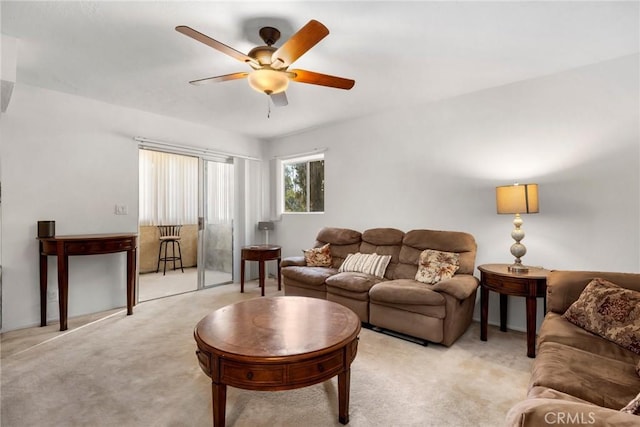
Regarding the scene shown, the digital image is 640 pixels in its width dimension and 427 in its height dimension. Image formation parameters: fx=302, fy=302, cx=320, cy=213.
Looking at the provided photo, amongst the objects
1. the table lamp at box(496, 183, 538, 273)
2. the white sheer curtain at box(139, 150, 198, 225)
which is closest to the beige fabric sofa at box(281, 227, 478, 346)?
the table lamp at box(496, 183, 538, 273)

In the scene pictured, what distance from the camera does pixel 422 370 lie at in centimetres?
224

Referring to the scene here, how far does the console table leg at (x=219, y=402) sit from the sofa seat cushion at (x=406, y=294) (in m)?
1.71

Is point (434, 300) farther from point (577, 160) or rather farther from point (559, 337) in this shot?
point (577, 160)

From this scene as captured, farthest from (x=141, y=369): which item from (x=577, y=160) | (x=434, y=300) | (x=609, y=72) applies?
(x=609, y=72)

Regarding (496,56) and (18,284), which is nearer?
(496,56)

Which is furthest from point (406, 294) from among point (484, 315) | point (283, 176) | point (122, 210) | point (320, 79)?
point (122, 210)

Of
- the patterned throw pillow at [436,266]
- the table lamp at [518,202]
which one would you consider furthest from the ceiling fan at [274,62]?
the patterned throw pillow at [436,266]

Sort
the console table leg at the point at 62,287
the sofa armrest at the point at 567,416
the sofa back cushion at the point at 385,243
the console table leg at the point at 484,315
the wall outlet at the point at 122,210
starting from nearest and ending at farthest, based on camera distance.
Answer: the sofa armrest at the point at 567,416 < the console table leg at the point at 484,315 < the console table leg at the point at 62,287 < the sofa back cushion at the point at 385,243 < the wall outlet at the point at 122,210

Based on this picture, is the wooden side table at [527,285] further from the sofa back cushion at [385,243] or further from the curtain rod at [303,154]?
the curtain rod at [303,154]

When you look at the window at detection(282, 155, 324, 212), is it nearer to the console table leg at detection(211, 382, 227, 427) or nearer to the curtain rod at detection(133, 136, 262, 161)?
the curtain rod at detection(133, 136, 262, 161)

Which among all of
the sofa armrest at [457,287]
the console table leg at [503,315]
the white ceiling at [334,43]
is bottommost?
the console table leg at [503,315]

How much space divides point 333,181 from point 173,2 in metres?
3.05

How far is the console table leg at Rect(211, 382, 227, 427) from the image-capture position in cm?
148

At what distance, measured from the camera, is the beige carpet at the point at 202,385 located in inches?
67.6
